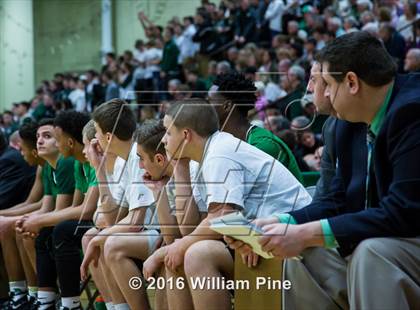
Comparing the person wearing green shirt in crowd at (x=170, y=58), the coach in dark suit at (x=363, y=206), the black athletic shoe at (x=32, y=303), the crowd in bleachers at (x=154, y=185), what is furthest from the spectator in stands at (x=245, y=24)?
the coach in dark suit at (x=363, y=206)

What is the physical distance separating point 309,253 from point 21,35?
16676mm

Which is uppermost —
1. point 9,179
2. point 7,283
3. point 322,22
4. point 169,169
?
point 322,22

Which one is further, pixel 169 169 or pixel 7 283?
pixel 7 283

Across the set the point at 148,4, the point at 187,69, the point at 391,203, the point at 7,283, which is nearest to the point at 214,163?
the point at 391,203

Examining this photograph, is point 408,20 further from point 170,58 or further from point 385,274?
point 385,274

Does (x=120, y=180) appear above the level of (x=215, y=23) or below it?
below

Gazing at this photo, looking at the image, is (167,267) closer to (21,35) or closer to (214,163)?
(214,163)

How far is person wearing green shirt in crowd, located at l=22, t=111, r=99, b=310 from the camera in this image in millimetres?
4379

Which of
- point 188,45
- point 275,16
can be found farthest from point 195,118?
point 188,45

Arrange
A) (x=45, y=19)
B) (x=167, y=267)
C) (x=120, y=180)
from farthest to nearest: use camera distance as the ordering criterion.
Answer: (x=45, y=19) < (x=120, y=180) < (x=167, y=267)

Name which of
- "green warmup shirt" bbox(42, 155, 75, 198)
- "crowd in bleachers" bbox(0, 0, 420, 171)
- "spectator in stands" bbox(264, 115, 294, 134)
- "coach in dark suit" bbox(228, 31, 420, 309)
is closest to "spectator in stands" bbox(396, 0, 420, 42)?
"crowd in bleachers" bbox(0, 0, 420, 171)

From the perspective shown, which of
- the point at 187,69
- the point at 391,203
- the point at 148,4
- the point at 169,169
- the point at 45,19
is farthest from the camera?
the point at 45,19

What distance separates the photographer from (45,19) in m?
19.1

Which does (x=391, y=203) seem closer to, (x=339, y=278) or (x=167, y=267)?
(x=339, y=278)
